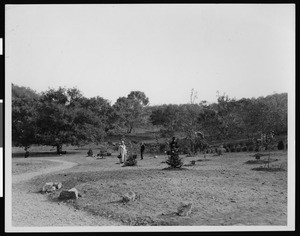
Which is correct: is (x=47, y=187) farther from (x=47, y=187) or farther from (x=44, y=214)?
(x=44, y=214)

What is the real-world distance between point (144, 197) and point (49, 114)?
1470cm

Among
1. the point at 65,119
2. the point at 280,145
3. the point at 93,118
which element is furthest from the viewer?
the point at 93,118

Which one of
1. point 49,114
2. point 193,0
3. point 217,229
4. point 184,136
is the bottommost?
point 217,229

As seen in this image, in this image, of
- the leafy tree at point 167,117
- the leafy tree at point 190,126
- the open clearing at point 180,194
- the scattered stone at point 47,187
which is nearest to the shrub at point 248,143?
the leafy tree at point 190,126

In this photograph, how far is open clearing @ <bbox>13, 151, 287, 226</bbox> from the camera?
944cm

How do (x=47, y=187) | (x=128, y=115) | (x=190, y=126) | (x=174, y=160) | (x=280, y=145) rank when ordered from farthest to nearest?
(x=128, y=115), (x=190, y=126), (x=280, y=145), (x=174, y=160), (x=47, y=187)

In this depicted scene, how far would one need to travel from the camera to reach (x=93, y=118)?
80.8 feet

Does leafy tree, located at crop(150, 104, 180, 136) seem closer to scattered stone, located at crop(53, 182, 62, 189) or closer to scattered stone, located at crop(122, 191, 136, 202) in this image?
scattered stone, located at crop(53, 182, 62, 189)

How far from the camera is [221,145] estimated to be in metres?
23.4

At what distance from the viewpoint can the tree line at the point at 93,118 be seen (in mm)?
22406

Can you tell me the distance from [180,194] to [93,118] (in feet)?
48.8

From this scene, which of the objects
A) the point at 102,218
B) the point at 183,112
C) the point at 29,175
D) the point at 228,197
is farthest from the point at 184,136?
the point at 102,218

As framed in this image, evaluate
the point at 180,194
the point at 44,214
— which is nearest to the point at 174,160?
the point at 180,194

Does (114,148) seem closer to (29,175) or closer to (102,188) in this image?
(29,175)
